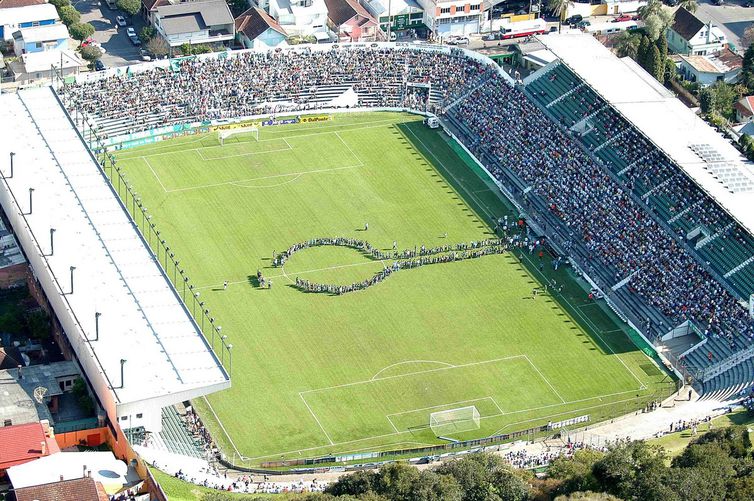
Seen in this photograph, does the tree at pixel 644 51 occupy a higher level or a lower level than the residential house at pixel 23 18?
lower

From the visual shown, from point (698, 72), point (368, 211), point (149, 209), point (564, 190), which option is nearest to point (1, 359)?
point (149, 209)

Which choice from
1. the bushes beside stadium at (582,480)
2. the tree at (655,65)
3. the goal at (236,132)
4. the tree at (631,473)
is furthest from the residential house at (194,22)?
the tree at (631,473)

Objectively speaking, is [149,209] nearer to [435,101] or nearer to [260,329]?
[260,329]

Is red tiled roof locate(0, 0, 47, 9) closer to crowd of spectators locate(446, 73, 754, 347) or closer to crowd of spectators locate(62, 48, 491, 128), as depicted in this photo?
crowd of spectators locate(62, 48, 491, 128)

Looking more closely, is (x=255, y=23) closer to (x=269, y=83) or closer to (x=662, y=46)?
(x=269, y=83)

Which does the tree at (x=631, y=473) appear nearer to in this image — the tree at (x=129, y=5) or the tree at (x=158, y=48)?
the tree at (x=158, y=48)

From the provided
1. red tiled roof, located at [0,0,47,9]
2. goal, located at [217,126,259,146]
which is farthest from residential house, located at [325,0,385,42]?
red tiled roof, located at [0,0,47,9]
